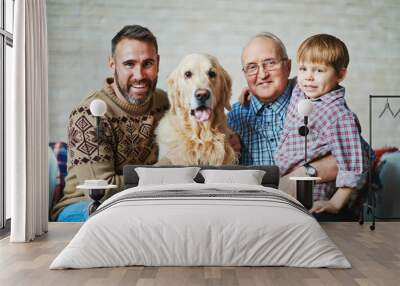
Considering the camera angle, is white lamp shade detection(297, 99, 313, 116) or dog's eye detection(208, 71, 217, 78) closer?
white lamp shade detection(297, 99, 313, 116)

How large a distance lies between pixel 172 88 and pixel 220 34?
0.99 m

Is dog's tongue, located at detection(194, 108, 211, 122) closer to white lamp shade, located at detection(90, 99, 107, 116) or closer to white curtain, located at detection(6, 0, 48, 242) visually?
white lamp shade, located at detection(90, 99, 107, 116)

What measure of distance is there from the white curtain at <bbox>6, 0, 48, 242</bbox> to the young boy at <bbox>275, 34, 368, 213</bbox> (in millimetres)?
3059

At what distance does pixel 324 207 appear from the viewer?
7301 mm

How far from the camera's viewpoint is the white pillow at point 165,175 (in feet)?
21.7

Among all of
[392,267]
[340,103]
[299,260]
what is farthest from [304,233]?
[340,103]

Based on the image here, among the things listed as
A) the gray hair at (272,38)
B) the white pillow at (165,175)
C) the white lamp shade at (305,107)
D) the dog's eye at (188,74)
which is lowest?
the white pillow at (165,175)

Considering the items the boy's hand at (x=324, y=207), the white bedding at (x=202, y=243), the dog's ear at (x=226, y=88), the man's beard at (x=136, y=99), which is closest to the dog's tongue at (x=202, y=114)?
the dog's ear at (x=226, y=88)

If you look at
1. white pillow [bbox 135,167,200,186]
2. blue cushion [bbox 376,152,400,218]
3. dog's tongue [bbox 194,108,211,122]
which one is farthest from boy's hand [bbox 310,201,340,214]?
dog's tongue [bbox 194,108,211,122]

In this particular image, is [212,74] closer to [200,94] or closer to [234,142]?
[200,94]

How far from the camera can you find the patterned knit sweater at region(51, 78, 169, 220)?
23.8 ft

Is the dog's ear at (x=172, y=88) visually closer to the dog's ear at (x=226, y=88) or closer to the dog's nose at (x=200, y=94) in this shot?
the dog's nose at (x=200, y=94)

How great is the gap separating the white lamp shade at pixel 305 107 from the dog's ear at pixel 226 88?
95cm

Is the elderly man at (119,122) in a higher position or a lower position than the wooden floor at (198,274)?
higher
